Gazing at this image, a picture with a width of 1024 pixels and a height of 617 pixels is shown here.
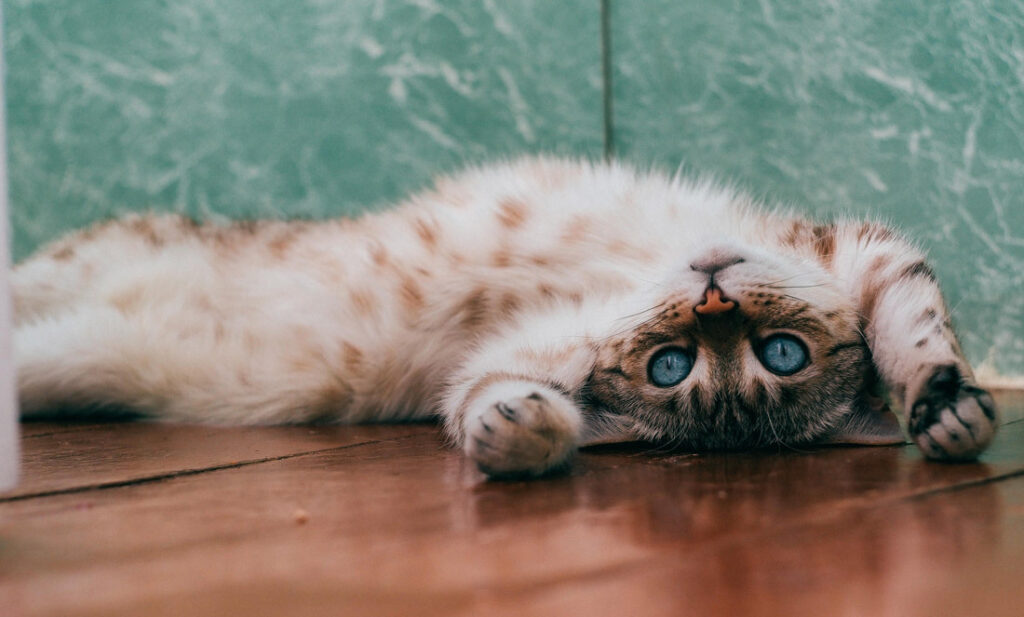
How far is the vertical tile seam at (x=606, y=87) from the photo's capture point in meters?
3.45

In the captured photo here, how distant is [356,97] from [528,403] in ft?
7.24

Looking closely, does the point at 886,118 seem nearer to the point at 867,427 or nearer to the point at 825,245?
the point at 825,245

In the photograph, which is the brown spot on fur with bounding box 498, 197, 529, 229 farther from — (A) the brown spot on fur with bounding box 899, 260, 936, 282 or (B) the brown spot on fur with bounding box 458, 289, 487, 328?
(A) the brown spot on fur with bounding box 899, 260, 936, 282

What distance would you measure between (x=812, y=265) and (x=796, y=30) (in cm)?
125

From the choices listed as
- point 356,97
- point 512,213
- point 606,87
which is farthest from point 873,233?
point 356,97

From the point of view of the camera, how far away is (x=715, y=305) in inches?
65.9

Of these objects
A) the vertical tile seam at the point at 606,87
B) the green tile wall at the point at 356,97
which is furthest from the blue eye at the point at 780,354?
the vertical tile seam at the point at 606,87

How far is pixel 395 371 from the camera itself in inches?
86.8

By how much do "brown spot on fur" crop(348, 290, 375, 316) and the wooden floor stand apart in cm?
57

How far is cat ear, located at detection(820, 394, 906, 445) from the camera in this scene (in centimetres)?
176

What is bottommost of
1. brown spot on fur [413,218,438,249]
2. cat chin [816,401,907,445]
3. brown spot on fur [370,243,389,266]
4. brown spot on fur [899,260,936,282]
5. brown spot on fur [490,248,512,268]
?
cat chin [816,401,907,445]

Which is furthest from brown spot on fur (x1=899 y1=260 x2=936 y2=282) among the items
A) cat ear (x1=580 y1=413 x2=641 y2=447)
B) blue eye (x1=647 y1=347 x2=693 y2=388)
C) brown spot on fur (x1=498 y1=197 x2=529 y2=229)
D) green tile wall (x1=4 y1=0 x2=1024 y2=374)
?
green tile wall (x1=4 y1=0 x2=1024 y2=374)

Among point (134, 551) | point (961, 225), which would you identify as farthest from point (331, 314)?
point (961, 225)

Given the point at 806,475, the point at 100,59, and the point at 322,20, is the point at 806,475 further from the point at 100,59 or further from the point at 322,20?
the point at 100,59
